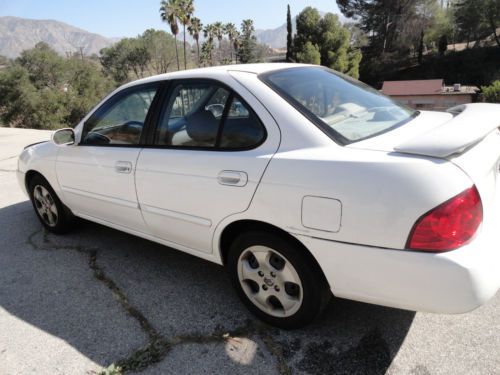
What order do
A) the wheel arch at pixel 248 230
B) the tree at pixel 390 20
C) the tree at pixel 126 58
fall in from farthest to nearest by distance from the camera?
the tree at pixel 126 58 < the tree at pixel 390 20 < the wheel arch at pixel 248 230

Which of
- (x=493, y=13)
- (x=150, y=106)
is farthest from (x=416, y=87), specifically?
(x=150, y=106)

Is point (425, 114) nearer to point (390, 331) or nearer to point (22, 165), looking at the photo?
point (390, 331)

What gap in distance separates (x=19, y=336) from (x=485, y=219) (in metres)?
2.85

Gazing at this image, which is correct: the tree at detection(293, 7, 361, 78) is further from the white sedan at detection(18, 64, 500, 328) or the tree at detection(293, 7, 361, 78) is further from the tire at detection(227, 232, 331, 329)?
the tire at detection(227, 232, 331, 329)

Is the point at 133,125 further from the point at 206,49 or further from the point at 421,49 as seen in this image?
the point at 206,49

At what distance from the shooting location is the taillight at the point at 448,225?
5.76ft

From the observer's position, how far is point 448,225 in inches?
69.5

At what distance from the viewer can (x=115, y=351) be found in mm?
2398

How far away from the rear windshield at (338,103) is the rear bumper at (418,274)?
0.62 m

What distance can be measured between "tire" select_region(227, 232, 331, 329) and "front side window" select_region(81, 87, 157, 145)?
1247mm

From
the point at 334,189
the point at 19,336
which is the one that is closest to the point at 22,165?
the point at 19,336

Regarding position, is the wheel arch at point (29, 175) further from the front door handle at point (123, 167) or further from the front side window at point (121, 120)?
the front door handle at point (123, 167)

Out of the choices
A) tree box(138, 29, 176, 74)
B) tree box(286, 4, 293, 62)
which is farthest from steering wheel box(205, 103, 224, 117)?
tree box(138, 29, 176, 74)

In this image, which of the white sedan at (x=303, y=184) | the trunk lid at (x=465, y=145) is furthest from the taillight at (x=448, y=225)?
the trunk lid at (x=465, y=145)
